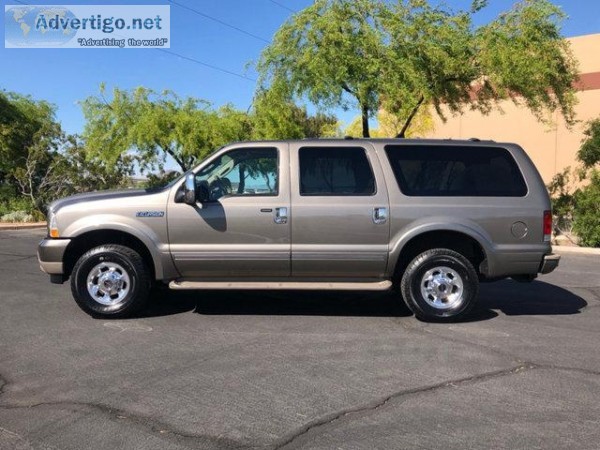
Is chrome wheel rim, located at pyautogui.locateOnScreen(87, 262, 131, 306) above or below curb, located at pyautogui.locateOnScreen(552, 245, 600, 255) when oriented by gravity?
above

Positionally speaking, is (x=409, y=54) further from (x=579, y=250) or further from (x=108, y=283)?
(x=108, y=283)

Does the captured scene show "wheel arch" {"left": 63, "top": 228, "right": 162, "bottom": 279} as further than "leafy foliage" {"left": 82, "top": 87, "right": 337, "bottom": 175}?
No

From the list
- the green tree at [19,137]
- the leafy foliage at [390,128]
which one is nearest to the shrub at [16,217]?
the green tree at [19,137]

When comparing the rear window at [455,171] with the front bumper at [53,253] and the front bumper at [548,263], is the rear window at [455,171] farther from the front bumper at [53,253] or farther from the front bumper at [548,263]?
the front bumper at [53,253]

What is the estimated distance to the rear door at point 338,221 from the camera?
616 cm

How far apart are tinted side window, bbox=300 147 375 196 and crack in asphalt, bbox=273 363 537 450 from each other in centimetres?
240

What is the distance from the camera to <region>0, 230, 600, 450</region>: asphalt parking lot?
138 inches

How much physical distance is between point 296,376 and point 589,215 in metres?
12.1

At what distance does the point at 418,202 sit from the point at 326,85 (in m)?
9.77

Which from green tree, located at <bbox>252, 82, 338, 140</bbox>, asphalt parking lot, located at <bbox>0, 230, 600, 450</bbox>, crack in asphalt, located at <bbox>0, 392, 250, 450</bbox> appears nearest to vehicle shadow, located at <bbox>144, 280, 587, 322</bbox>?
asphalt parking lot, located at <bbox>0, 230, 600, 450</bbox>

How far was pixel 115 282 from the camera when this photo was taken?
625 cm

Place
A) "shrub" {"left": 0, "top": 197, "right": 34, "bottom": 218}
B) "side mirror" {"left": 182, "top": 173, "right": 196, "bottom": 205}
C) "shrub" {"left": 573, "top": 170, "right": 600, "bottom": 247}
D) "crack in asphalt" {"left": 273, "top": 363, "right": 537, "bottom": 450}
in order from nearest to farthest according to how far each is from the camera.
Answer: "crack in asphalt" {"left": 273, "top": 363, "right": 537, "bottom": 450}, "side mirror" {"left": 182, "top": 173, "right": 196, "bottom": 205}, "shrub" {"left": 573, "top": 170, "right": 600, "bottom": 247}, "shrub" {"left": 0, "top": 197, "right": 34, "bottom": 218}

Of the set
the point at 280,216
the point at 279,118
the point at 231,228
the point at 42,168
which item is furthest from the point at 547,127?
the point at 231,228

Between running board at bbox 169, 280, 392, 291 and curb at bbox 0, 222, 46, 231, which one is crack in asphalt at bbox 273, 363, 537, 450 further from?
curb at bbox 0, 222, 46, 231
